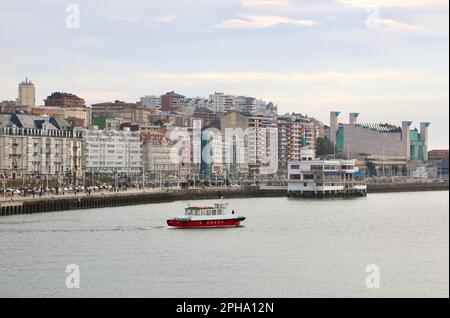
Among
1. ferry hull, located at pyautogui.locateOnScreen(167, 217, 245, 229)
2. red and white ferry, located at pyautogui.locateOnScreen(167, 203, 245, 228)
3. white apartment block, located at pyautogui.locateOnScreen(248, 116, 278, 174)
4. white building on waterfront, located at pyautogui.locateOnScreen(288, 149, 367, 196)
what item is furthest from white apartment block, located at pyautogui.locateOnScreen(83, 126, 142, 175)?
ferry hull, located at pyautogui.locateOnScreen(167, 217, 245, 229)

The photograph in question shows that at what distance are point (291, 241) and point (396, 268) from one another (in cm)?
1101

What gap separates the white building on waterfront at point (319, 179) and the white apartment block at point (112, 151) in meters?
33.6

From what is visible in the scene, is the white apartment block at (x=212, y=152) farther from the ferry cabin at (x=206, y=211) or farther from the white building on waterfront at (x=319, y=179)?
the ferry cabin at (x=206, y=211)

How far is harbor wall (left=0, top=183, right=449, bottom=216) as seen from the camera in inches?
2857

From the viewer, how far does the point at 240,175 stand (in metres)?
168

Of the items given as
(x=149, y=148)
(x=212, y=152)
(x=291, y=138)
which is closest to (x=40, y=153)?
(x=149, y=148)

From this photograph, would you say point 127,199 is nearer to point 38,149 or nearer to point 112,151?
point 38,149

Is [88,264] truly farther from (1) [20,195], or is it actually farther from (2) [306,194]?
(2) [306,194]

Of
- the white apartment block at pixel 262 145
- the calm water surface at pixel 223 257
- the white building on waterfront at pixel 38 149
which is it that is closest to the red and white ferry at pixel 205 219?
the calm water surface at pixel 223 257

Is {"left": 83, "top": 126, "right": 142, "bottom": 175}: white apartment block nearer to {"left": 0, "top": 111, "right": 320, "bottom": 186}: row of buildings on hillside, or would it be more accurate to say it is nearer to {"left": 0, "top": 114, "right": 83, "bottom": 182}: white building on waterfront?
{"left": 0, "top": 111, "right": 320, "bottom": 186}: row of buildings on hillside

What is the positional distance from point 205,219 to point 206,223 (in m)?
0.22

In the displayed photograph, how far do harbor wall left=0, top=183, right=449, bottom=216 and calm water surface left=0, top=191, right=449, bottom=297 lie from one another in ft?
13.4
